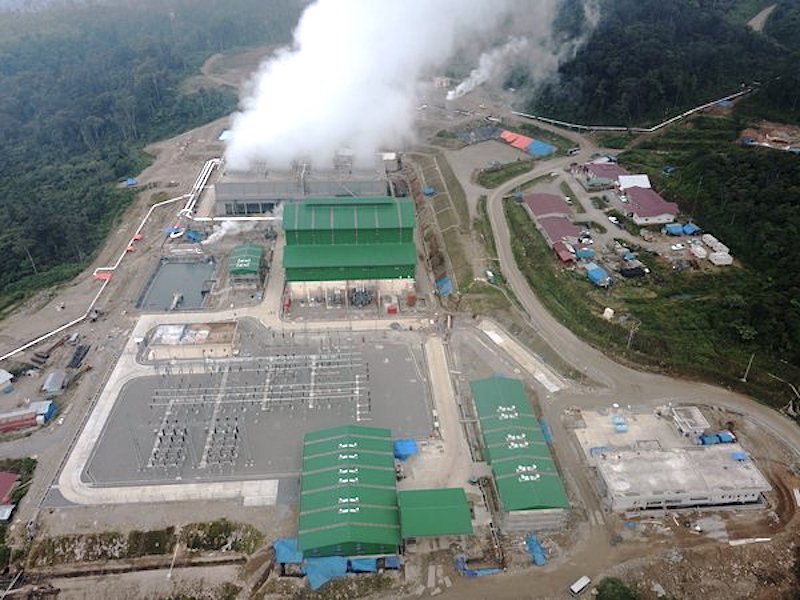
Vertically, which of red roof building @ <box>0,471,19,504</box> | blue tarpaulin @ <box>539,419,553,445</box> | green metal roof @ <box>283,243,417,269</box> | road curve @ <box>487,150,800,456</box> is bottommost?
road curve @ <box>487,150,800,456</box>

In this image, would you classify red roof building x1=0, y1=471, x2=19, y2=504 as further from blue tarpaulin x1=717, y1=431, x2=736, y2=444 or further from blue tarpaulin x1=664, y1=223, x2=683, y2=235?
blue tarpaulin x1=664, y1=223, x2=683, y2=235

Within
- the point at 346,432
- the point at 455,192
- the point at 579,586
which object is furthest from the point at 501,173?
the point at 579,586

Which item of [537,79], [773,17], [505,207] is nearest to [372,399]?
[505,207]

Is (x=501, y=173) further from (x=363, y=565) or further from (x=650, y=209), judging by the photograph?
(x=363, y=565)

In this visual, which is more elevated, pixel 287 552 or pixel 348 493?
pixel 348 493

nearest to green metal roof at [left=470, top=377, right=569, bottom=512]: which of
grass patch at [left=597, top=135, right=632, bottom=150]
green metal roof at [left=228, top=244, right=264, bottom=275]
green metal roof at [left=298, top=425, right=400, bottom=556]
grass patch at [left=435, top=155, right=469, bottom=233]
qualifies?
green metal roof at [left=298, top=425, right=400, bottom=556]
